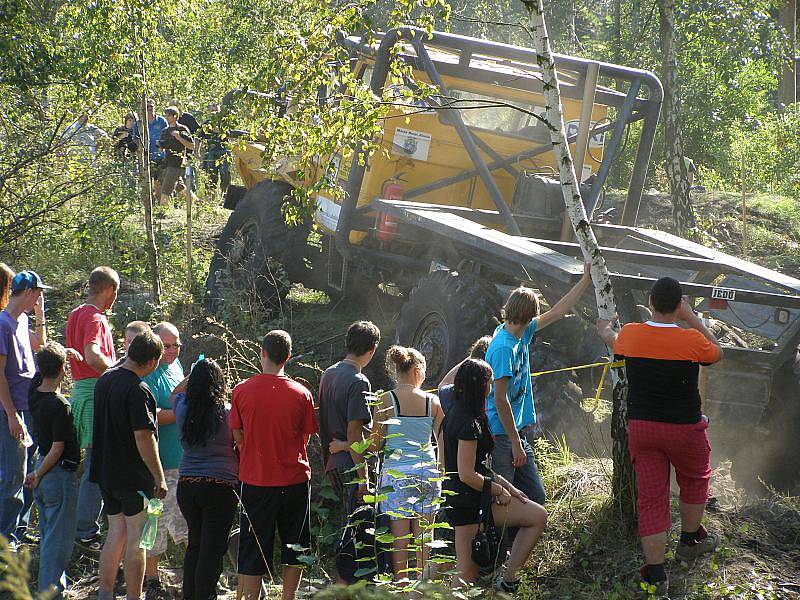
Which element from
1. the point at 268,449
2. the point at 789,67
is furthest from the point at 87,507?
the point at 789,67

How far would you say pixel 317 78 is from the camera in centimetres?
568

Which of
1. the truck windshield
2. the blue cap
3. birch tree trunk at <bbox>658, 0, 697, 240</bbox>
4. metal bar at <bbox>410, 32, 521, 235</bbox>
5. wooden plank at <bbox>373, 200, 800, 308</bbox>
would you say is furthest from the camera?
birch tree trunk at <bbox>658, 0, 697, 240</bbox>

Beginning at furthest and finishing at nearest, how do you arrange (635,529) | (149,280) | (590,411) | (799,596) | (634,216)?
(149,280) → (634,216) → (590,411) → (635,529) → (799,596)

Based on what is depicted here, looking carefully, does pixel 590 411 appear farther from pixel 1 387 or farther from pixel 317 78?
pixel 1 387

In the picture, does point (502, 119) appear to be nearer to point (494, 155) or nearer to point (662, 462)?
point (494, 155)

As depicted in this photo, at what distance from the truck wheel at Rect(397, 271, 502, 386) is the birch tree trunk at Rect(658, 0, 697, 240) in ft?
21.4

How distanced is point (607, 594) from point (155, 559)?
8.15 ft

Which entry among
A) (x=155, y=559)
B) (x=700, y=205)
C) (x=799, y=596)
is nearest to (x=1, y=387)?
(x=155, y=559)

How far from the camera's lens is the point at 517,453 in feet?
15.8

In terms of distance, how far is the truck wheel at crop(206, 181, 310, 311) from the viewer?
952cm

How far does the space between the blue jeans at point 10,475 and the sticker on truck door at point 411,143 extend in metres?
4.31

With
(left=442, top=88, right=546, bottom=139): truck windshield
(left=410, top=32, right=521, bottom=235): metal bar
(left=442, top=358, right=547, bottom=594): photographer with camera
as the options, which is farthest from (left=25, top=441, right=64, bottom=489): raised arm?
(left=442, top=88, right=546, bottom=139): truck windshield

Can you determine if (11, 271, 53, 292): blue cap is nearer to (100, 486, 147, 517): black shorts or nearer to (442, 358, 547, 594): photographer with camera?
(100, 486, 147, 517): black shorts

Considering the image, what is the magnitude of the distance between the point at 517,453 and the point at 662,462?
72 centimetres
